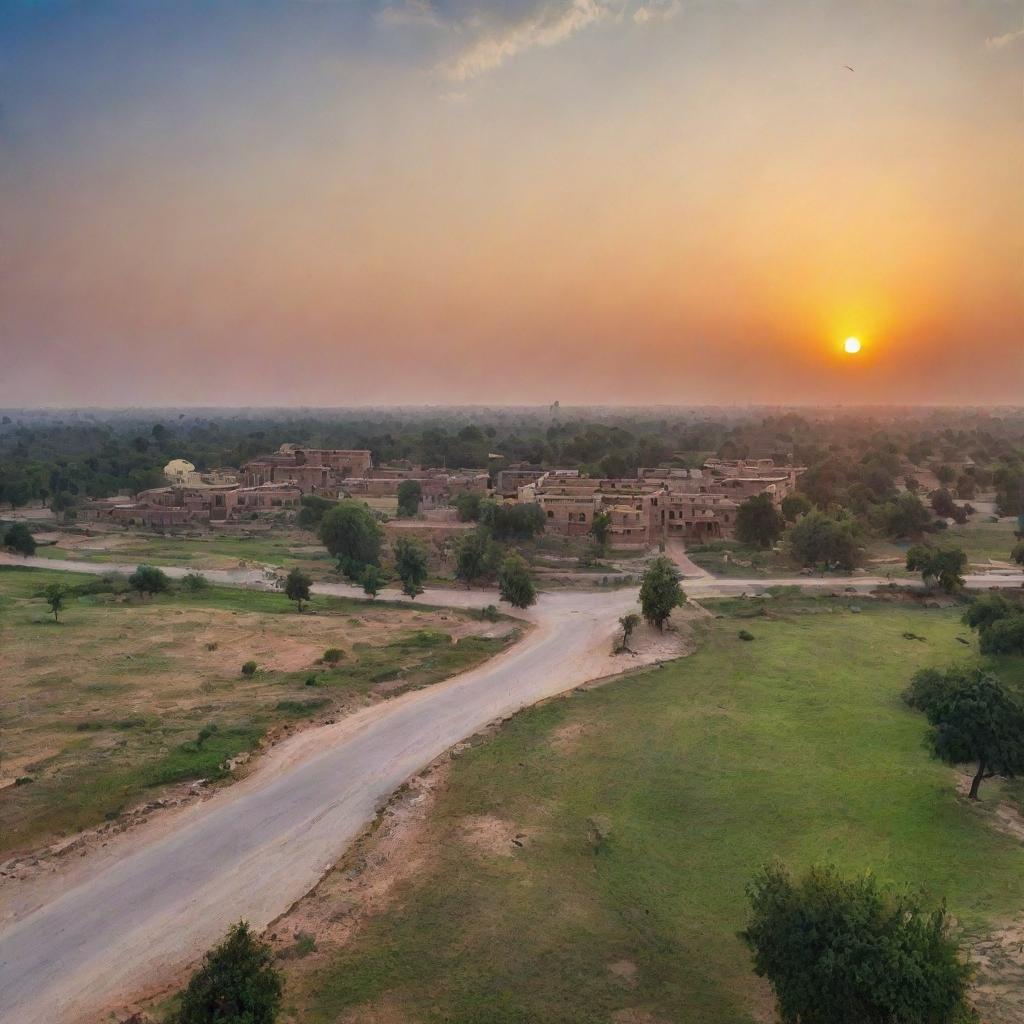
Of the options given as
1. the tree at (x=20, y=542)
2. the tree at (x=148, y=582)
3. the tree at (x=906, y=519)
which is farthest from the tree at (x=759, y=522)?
the tree at (x=20, y=542)

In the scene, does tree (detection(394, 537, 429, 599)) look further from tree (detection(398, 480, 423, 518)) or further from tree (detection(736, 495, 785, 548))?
tree (detection(398, 480, 423, 518))

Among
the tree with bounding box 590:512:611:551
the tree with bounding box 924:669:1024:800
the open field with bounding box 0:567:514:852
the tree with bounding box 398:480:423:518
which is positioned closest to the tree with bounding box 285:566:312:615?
the open field with bounding box 0:567:514:852

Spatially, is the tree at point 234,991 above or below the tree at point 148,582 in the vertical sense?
above

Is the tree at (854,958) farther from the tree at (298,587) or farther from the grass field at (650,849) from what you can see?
the tree at (298,587)

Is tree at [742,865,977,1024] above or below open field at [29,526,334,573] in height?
above

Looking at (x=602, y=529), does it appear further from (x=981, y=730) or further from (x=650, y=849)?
(x=650, y=849)

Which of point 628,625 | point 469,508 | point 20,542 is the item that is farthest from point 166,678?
point 469,508
